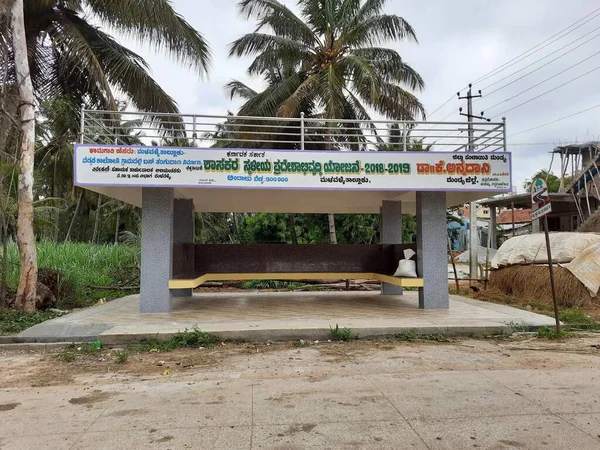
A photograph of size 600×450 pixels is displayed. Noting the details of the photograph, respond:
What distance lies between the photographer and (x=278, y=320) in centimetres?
908

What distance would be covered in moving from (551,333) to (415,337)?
2.53 metres

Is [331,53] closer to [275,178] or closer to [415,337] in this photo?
[275,178]

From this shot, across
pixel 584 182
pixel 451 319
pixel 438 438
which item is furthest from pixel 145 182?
pixel 584 182

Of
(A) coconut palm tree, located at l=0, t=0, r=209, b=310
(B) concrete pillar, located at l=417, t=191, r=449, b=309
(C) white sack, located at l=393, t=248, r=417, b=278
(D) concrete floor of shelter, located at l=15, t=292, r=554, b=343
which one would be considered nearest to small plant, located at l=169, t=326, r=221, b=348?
(D) concrete floor of shelter, located at l=15, t=292, r=554, b=343

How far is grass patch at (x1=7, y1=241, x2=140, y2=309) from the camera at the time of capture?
1220 centimetres

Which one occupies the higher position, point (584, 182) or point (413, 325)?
point (584, 182)

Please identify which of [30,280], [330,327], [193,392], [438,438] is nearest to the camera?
[438,438]

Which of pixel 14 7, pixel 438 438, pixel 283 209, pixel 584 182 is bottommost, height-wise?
pixel 438 438

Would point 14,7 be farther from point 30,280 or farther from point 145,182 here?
point 30,280

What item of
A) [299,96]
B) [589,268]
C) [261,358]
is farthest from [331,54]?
[261,358]

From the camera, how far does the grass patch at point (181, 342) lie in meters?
7.34

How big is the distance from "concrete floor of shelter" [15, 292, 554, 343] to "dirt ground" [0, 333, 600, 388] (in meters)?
0.36

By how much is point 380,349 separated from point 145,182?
563cm

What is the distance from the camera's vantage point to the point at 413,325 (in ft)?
27.7
